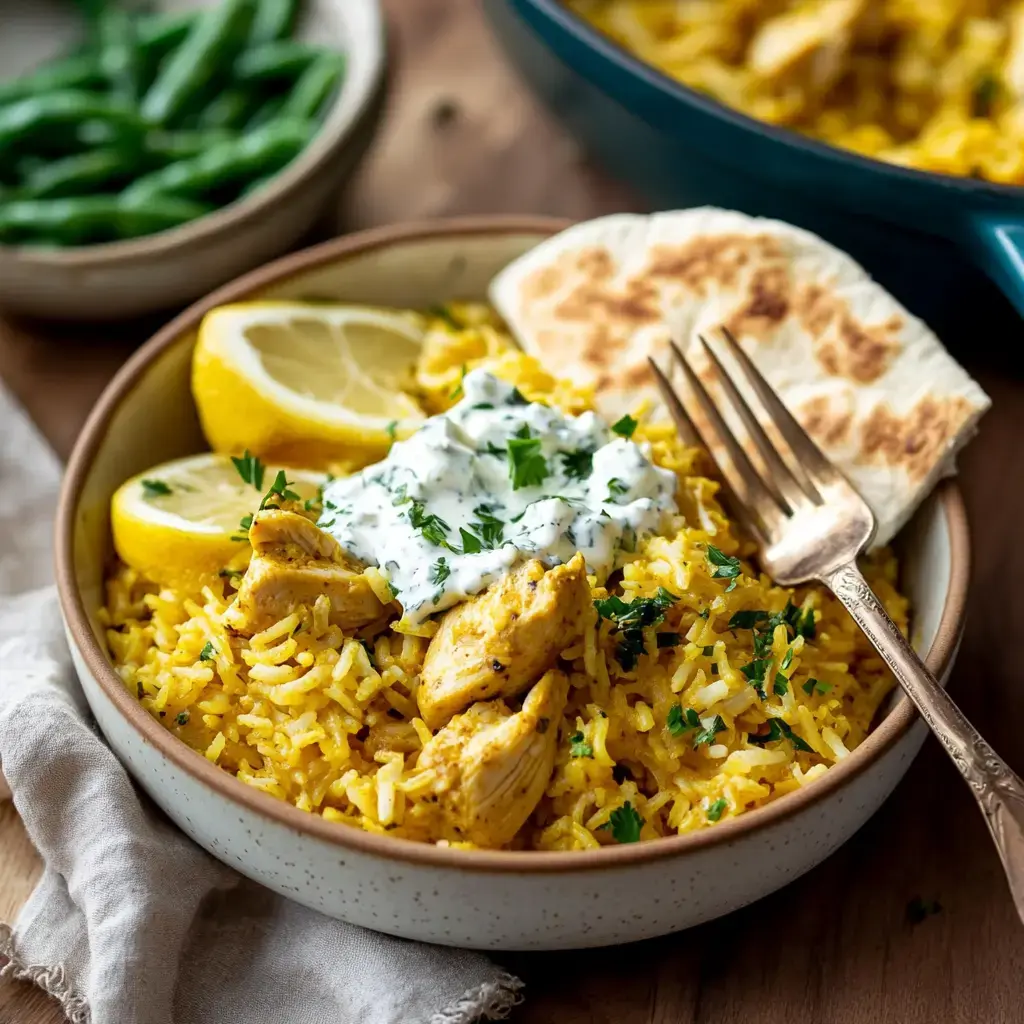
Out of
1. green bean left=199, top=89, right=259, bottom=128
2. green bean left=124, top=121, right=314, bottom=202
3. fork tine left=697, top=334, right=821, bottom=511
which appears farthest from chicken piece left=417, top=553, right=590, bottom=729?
green bean left=199, top=89, right=259, bottom=128

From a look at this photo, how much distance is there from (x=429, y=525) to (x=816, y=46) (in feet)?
7.05

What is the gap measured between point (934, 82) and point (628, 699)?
2427mm

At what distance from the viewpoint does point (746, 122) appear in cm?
331

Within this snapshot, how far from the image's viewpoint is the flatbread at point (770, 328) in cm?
288

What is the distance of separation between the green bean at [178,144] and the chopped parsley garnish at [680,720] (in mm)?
2746

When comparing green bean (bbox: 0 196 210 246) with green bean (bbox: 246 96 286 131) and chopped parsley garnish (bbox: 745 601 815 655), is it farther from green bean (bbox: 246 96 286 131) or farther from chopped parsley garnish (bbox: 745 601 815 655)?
chopped parsley garnish (bbox: 745 601 815 655)

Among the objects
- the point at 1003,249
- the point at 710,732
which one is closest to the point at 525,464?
the point at 710,732

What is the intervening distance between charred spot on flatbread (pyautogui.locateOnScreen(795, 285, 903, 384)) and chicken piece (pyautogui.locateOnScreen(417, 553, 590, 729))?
3.12 ft

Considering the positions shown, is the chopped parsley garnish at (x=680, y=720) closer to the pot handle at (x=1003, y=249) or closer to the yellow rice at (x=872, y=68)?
the pot handle at (x=1003, y=249)

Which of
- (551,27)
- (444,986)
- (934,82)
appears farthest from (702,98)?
(444,986)

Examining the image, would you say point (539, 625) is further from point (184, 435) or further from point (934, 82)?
point (934, 82)

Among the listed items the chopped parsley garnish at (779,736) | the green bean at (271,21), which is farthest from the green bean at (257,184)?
the chopped parsley garnish at (779,736)

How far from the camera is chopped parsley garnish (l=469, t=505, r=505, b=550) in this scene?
2.64 m

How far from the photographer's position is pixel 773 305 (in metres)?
3.11
